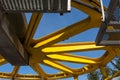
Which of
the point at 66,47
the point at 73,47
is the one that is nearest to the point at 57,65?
the point at 66,47

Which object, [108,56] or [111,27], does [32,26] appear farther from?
[108,56]

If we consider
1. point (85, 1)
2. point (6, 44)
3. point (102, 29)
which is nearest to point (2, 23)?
point (6, 44)

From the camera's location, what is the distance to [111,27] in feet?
32.5

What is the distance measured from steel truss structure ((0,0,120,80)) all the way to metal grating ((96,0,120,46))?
390 cm

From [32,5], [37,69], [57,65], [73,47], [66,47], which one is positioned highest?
[32,5]

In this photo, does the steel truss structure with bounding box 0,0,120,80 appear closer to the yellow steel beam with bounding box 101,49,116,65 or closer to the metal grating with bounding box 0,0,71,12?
the yellow steel beam with bounding box 101,49,116,65

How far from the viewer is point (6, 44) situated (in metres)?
16.2

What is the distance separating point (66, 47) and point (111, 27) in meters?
11.1

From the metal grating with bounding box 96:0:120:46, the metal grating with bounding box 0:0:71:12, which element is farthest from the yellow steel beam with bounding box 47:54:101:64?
the metal grating with bounding box 0:0:71:12

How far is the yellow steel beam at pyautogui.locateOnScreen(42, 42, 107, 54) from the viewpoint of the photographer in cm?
1994

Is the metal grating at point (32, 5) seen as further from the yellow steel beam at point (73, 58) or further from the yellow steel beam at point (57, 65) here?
the yellow steel beam at point (57, 65)

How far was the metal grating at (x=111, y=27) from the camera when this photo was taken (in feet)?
29.7

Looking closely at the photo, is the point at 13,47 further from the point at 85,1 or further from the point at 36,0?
the point at 36,0

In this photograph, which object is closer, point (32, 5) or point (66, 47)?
point (32, 5)
